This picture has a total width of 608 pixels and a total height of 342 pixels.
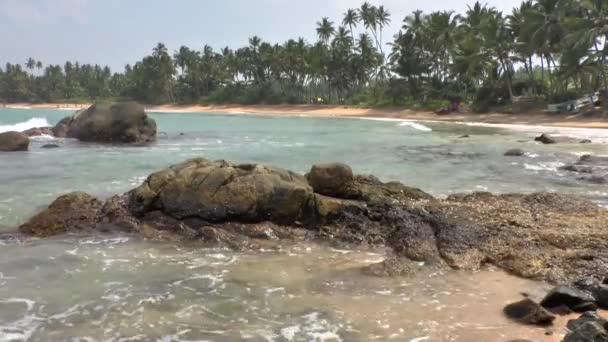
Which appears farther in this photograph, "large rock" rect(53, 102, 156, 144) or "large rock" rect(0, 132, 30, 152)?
"large rock" rect(53, 102, 156, 144)

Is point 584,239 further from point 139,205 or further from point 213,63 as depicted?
point 213,63

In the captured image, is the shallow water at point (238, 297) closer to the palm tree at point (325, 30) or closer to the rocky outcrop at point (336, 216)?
the rocky outcrop at point (336, 216)

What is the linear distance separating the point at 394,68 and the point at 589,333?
2714 inches

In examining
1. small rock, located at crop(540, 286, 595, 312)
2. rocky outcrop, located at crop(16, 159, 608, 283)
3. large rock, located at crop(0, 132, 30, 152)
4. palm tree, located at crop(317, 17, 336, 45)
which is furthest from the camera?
palm tree, located at crop(317, 17, 336, 45)

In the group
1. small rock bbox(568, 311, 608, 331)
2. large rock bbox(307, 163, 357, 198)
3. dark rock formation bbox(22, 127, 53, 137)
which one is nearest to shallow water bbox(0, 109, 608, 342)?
small rock bbox(568, 311, 608, 331)

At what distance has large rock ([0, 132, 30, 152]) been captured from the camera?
977 inches

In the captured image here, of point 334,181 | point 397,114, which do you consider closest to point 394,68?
Result: point 397,114

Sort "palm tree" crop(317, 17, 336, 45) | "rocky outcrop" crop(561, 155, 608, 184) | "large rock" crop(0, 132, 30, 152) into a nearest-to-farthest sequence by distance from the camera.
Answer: "rocky outcrop" crop(561, 155, 608, 184), "large rock" crop(0, 132, 30, 152), "palm tree" crop(317, 17, 336, 45)

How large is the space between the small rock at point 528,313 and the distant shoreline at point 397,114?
3535cm

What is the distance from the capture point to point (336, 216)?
33.3 feet

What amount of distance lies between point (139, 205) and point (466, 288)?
6724 millimetres

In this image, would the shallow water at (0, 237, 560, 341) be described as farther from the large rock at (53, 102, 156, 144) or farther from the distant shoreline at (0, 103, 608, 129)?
the distant shoreline at (0, 103, 608, 129)

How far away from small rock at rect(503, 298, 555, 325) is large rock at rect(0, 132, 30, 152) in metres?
24.8

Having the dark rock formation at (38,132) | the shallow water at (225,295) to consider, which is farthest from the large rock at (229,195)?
the dark rock formation at (38,132)
